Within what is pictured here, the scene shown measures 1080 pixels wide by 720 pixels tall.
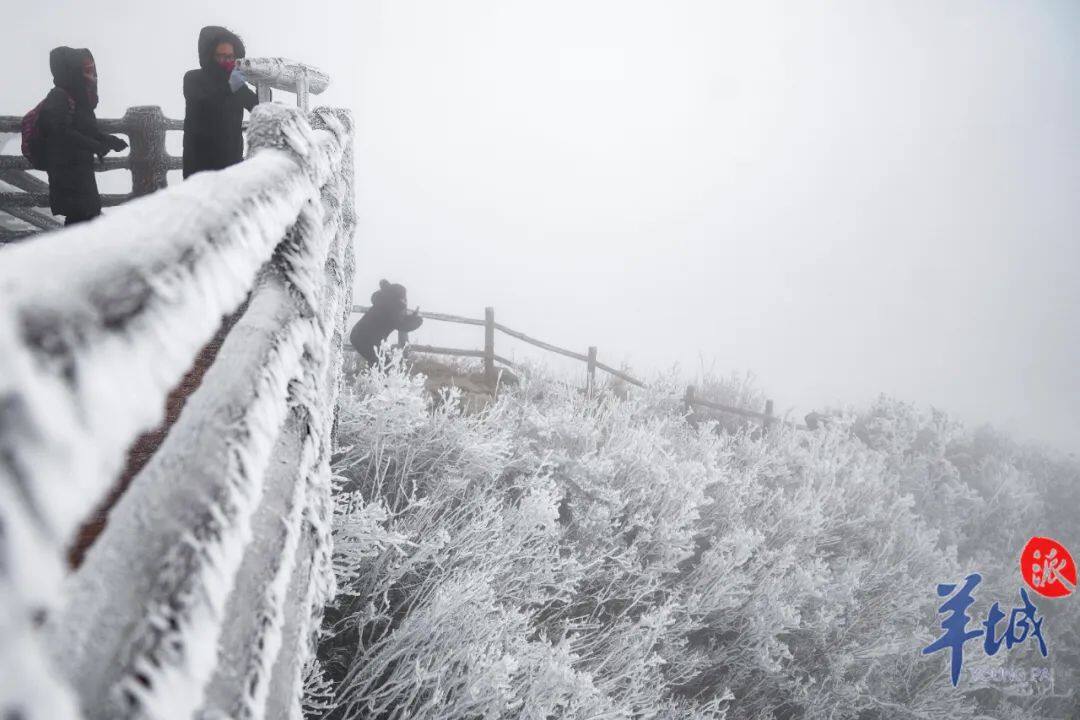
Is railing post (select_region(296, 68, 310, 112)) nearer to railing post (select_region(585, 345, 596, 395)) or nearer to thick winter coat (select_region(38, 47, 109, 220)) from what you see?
thick winter coat (select_region(38, 47, 109, 220))

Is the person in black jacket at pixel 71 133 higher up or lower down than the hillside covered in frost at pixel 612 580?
higher up

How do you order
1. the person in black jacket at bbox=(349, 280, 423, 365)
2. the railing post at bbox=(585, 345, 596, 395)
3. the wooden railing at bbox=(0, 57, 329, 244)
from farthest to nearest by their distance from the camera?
1. the railing post at bbox=(585, 345, 596, 395)
2. the person in black jacket at bbox=(349, 280, 423, 365)
3. the wooden railing at bbox=(0, 57, 329, 244)

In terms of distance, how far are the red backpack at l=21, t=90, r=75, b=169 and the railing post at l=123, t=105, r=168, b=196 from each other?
1.29 metres

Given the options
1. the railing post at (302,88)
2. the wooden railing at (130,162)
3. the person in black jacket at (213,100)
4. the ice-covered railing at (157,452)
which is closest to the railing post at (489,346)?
the wooden railing at (130,162)

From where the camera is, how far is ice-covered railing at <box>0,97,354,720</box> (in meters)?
0.23

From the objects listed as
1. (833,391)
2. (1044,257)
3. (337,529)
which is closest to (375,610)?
(337,529)

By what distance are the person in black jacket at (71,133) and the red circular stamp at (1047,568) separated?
11919 mm

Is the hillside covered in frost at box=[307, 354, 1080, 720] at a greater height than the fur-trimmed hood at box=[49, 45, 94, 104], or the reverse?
the fur-trimmed hood at box=[49, 45, 94, 104]

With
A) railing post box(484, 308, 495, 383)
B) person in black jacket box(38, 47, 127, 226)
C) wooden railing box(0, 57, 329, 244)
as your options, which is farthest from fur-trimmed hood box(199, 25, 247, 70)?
railing post box(484, 308, 495, 383)

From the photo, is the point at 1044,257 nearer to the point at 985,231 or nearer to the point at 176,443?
the point at 985,231

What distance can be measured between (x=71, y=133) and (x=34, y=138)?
286 millimetres

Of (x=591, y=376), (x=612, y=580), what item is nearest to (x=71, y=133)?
(x=612, y=580)

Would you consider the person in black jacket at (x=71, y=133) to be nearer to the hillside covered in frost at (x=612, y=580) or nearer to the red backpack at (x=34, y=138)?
the red backpack at (x=34, y=138)

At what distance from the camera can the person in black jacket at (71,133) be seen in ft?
12.3
